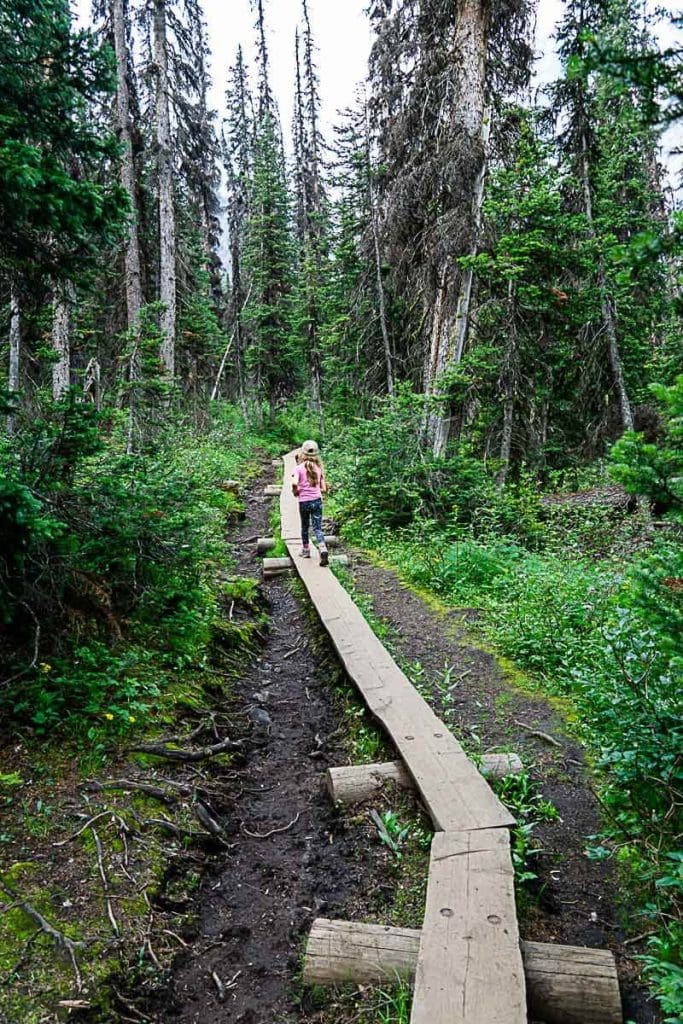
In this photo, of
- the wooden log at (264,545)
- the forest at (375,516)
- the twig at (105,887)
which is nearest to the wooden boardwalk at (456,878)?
the forest at (375,516)

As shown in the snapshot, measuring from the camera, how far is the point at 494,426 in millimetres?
14250

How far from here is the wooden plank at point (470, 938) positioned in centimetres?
235

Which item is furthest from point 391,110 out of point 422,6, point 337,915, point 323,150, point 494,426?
point 323,150

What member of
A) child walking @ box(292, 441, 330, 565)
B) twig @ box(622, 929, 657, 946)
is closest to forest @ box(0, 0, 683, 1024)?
twig @ box(622, 929, 657, 946)

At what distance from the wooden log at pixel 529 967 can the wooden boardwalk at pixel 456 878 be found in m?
0.16

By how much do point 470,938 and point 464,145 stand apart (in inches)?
538

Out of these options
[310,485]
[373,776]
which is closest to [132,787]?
[373,776]

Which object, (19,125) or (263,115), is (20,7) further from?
(263,115)

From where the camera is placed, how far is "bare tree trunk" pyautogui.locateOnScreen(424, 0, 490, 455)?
12289mm

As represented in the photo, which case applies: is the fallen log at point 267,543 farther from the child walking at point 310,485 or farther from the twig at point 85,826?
the twig at point 85,826

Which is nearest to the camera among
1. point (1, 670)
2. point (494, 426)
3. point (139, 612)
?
point (1, 670)

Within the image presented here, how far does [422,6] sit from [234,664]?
48.2ft

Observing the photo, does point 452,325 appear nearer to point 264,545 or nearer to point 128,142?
point 264,545

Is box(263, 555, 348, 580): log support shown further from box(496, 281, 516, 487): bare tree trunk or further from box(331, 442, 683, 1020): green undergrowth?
box(496, 281, 516, 487): bare tree trunk
